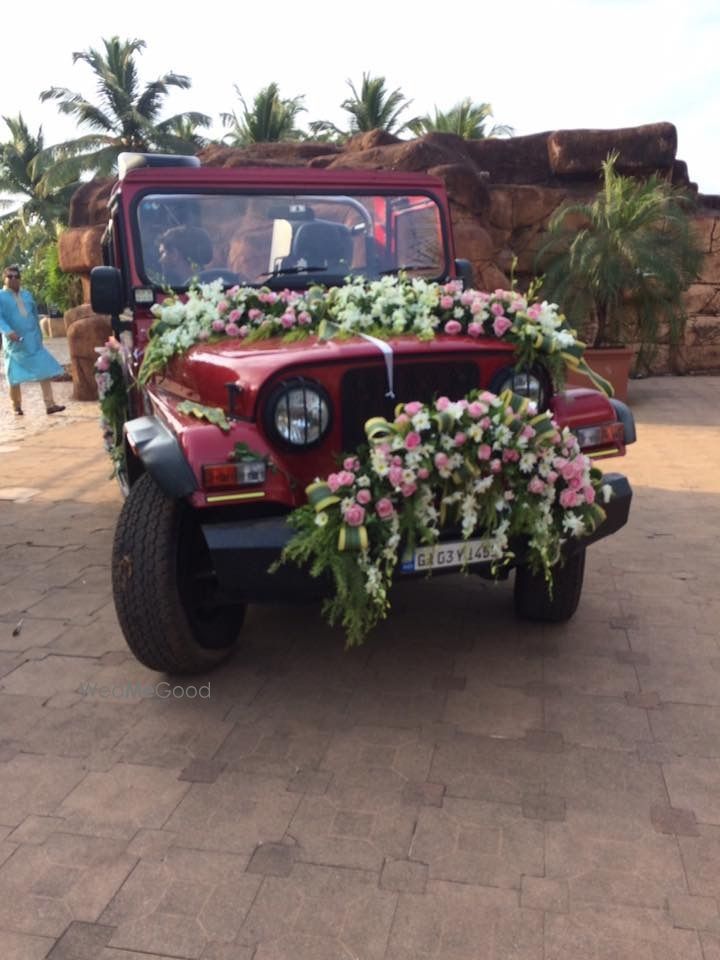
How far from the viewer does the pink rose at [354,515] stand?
2564 millimetres

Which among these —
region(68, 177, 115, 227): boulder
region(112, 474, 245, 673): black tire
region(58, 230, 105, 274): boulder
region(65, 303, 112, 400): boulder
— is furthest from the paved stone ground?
region(68, 177, 115, 227): boulder

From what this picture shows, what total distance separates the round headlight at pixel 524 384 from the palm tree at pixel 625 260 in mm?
6436

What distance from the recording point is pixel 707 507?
Answer: 18.3 ft

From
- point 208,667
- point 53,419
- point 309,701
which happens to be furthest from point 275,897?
point 53,419

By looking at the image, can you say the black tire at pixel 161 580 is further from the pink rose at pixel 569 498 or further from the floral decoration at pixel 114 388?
the floral decoration at pixel 114 388

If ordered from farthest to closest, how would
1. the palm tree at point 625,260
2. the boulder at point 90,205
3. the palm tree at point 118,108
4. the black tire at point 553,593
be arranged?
the palm tree at point 118,108, the boulder at point 90,205, the palm tree at point 625,260, the black tire at point 553,593

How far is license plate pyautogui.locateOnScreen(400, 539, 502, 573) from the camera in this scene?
2.72 meters

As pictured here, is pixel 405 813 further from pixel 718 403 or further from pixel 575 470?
pixel 718 403

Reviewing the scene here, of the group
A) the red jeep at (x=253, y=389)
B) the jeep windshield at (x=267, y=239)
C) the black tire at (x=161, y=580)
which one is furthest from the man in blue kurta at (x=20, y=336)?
the black tire at (x=161, y=580)

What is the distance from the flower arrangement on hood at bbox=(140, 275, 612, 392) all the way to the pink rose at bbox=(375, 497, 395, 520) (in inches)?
29.9

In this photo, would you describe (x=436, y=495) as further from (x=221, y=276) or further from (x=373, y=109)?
(x=373, y=109)

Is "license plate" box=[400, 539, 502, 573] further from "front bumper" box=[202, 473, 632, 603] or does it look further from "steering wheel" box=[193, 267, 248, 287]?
"steering wheel" box=[193, 267, 248, 287]

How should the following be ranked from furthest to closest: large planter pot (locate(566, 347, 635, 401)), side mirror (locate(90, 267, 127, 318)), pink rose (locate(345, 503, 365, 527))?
large planter pot (locate(566, 347, 635, 401))
side mirror (locate(90, 267, 127, 318))
pink rose (locate(345, 503, 365, 527))

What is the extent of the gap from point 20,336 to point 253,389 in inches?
309
